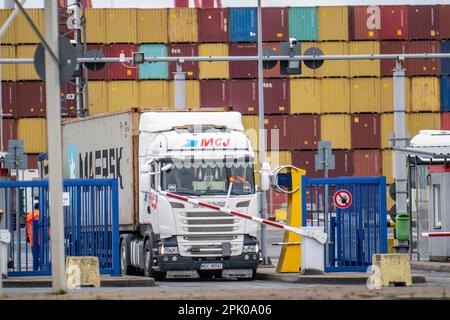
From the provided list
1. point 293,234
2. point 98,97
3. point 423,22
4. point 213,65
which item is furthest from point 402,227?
point 423,22

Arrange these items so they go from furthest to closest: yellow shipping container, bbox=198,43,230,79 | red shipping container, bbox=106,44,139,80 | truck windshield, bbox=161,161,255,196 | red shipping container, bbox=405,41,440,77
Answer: red shipping container, bbox=405,41,440,77 → red shipping container, bbox=106,44,139,80 → yellow shipping container, bbox=198,43,230,79 → truck windshield, bbox=161,161,255,196

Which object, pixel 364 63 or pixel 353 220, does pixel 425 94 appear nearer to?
pixel 364 63

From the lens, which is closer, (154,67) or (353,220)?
(353,220)

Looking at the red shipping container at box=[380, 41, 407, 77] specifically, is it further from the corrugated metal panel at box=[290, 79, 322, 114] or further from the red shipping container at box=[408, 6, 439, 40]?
the corrugated metal panel at box=[290, 79, 322, 114]

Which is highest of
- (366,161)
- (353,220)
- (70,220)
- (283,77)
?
(283,77)

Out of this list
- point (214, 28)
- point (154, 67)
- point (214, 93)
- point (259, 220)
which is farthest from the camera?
point (154, 67)

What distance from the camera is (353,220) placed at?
26938mm

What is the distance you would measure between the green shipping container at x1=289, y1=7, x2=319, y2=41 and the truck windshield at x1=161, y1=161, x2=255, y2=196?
5547cm

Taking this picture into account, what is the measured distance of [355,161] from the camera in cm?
8388

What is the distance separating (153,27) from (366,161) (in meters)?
14.4

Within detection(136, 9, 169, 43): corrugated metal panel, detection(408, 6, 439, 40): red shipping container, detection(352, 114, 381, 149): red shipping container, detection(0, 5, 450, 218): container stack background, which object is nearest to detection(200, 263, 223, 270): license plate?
detection(0, 5, 450, 218): container stack background

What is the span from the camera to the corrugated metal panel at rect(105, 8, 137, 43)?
271ft

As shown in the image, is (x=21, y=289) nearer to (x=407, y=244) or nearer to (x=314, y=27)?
(x=407, y=244)

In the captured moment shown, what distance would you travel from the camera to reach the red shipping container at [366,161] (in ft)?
275
